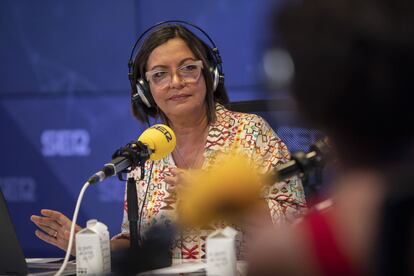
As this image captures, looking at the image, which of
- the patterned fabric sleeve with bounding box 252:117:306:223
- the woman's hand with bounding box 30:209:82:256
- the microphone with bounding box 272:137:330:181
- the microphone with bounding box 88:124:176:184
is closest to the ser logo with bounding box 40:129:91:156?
the patterned fabric sleeve with bounding box 252:117:306:223

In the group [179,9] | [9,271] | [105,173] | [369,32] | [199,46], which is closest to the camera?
[369,32]

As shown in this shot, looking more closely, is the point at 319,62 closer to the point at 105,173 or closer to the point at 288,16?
the point at 288,16

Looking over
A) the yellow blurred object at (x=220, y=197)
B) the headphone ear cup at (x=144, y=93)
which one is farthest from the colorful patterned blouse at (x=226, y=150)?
the yellow blurred object at (x=220, y=197)

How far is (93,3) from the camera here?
3912mm

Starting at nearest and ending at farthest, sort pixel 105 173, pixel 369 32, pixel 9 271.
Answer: pixel 369 32 < pixel 105 173 < pixel 9 271

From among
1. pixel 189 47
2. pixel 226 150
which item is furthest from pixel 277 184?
pixel 189 47

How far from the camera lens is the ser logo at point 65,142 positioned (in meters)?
3.90

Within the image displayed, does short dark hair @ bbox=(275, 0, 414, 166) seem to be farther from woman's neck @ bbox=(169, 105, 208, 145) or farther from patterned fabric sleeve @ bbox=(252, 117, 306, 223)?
woman's neck @ bbox=(169, 105, 208, 145)

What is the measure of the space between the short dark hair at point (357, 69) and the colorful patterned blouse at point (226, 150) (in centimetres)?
153

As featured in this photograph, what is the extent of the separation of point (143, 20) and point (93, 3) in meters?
0.30

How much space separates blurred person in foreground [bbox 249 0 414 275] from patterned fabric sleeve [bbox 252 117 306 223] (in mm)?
1475

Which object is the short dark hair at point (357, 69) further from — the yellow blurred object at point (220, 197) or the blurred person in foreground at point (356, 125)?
the yellow blurred object at point (220, 197)

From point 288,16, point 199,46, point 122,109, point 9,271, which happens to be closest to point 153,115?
point 199,46

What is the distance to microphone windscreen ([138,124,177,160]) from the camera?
6.13 ft
